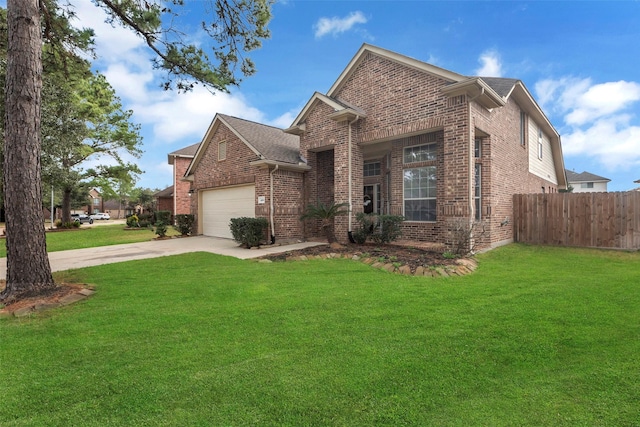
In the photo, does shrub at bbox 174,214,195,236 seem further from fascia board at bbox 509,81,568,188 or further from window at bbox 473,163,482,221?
fascia board at bbox 509,81,568,188

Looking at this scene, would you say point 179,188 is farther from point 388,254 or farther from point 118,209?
point 118,209

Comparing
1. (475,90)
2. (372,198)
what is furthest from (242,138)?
(475,90)

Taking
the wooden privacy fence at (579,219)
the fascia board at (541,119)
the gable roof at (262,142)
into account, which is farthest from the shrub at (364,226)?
the fascia board at (541,119)

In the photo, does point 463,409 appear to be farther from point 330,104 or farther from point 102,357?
point 330,104

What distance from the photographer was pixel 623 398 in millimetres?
2197

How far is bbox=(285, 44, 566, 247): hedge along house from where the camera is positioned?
8.51 metres

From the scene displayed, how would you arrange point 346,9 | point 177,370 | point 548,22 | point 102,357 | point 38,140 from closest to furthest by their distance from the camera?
1. point 177,370
2. point 102,357
3. point 38,140
4. point 548,22
5. point 346,9

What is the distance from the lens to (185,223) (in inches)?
601

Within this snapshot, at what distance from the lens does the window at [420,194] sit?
10.2m

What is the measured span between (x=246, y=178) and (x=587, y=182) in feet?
176

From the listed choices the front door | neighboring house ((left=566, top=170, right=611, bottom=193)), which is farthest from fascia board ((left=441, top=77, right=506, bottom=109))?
neighboring house ((left=566, top=170, right=611, bottom=193))

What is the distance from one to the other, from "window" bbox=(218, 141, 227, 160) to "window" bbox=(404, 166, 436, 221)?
7909 millimetres

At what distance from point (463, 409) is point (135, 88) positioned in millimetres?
13648

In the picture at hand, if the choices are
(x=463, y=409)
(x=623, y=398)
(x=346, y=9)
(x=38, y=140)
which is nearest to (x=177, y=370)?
(x=463, y=409)
